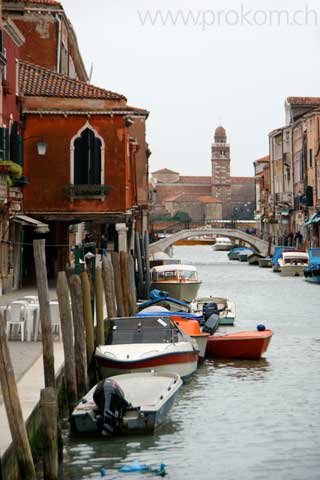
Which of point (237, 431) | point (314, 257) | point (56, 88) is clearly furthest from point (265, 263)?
point (237, 431)

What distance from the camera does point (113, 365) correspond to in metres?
14.9

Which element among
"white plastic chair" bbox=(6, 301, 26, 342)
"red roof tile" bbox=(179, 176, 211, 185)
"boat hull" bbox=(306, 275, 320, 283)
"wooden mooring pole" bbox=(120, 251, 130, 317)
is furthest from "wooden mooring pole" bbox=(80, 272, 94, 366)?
"red roof tile" bbox=(179, 176, 211, 185)

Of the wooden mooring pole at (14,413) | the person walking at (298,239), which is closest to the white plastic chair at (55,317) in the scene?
the wooden mooring pole at (14,413)

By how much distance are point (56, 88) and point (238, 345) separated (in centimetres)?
1030

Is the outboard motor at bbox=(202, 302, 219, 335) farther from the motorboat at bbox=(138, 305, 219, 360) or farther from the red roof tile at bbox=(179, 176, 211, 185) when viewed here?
the red roof tile at bbox=(179, 176, 211, 185)

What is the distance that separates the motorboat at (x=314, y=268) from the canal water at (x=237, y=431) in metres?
20.8

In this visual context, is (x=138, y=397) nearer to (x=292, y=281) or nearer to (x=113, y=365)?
(x=113, y=365)

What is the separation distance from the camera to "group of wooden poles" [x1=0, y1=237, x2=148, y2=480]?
9156 millimetres

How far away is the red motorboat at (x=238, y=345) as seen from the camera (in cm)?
1886

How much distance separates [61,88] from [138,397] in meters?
15.0

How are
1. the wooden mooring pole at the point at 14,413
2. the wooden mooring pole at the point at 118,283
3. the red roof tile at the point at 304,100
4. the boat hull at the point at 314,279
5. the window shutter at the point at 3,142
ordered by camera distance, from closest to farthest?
the wooden mooring pole at the point at 14,413 → the wooden mooring pole at the point at 118,283 → the window shutter at the point at 3,142 → the boat hull at the point at 314,279 → the red roof tile at the point at 304,100

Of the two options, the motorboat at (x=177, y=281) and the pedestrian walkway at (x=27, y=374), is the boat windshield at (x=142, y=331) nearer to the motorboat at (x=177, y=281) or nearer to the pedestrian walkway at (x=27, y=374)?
the pedestrian walkway at (x=27, y=374)

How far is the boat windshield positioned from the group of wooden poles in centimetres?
41

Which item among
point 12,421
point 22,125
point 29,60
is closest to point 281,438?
point 12,421
